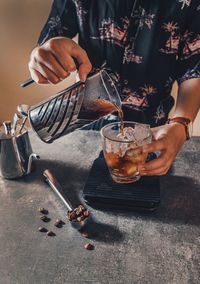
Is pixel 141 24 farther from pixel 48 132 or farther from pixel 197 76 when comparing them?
pixel 48 132

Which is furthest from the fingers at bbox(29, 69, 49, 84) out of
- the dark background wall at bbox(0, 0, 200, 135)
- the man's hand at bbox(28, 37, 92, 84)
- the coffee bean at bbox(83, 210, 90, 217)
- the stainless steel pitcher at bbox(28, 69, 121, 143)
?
the dark background wall at bbox(0, 0, 200, 135)

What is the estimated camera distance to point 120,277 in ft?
1.84

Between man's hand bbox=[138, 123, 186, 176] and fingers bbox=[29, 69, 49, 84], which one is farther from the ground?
fingers bbox=[29, 69, 49, 84]

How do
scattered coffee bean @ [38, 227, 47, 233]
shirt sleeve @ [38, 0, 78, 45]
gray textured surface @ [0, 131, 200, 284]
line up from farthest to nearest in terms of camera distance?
shirt sleeve @ [38, 0, 78, 45] < scattered coffee bean @ [38, 227, 47, 233] < gray textured surface @ [0, 131, 200, 284]

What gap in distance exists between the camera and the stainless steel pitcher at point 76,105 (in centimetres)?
71

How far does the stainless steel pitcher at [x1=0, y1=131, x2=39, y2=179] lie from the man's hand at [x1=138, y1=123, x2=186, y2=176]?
304mm

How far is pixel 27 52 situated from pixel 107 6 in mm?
701

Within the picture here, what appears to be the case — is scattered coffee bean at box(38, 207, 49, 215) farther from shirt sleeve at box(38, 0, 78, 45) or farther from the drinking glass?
shirt sleeve at box(38, 0, 78, 45)

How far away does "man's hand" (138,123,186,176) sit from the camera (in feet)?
2.40

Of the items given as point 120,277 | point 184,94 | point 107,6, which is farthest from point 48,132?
point 107,6

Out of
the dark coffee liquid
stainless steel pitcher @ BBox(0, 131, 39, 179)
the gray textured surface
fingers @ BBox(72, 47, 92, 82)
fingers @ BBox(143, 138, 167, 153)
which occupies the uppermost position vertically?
fingers @ BBox(72, 47, 92, 82)

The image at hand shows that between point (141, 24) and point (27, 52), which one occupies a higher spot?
point (141, 24)

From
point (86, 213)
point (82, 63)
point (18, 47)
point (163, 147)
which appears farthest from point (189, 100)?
point (18, 47)

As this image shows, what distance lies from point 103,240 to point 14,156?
0.33 m
